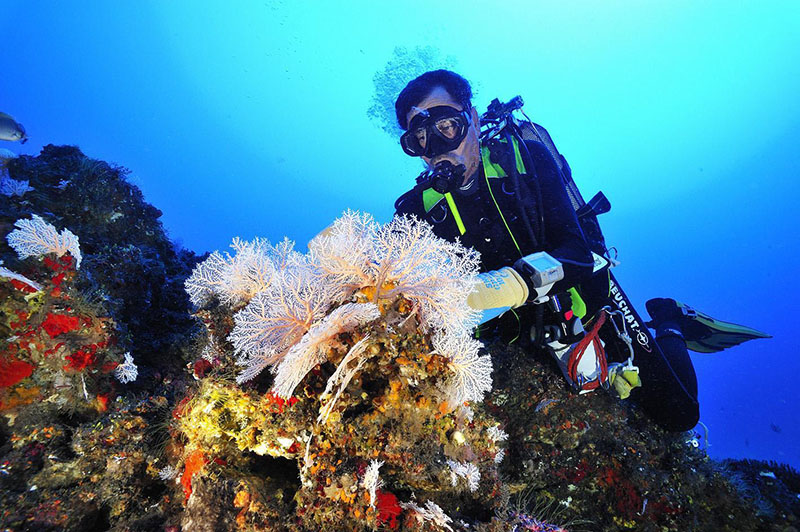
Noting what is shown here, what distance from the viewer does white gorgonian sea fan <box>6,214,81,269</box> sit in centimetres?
295

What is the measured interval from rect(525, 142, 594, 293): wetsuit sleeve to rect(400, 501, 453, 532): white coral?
2.25 m

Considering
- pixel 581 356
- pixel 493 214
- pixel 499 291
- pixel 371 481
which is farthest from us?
pixel 493 214

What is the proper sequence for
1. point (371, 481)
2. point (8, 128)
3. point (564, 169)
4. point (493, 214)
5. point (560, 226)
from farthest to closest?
point (8, 128)
point (564, 169)
point (493, 214)
point (560, 226)
point (371, 481)

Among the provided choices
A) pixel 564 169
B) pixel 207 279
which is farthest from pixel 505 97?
pixel 207 279

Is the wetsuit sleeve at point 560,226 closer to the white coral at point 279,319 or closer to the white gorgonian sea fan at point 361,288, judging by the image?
the white gorgonian sea fan at point 361,288

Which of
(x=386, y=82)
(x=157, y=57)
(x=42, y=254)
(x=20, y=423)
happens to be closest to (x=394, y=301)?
(x=20, y=423)

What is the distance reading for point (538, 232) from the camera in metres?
4.07

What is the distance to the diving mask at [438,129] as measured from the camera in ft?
13.5

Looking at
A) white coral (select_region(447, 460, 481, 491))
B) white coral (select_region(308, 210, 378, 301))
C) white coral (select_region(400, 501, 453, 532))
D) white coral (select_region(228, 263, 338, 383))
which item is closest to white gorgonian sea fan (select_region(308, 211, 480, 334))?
white coral (select_region(308, 210, 378, 301))

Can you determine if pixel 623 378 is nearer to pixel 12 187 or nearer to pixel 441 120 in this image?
pixel 441 120

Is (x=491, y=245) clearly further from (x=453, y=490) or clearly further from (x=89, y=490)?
(x=89, y=490)

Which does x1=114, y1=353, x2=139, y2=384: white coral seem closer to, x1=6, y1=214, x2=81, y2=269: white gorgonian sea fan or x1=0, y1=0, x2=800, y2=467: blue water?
x1=6, y1=214, x2=81, y2=269: white gorgonian sea fan

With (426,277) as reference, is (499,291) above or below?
above

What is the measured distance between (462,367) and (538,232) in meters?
2.76
